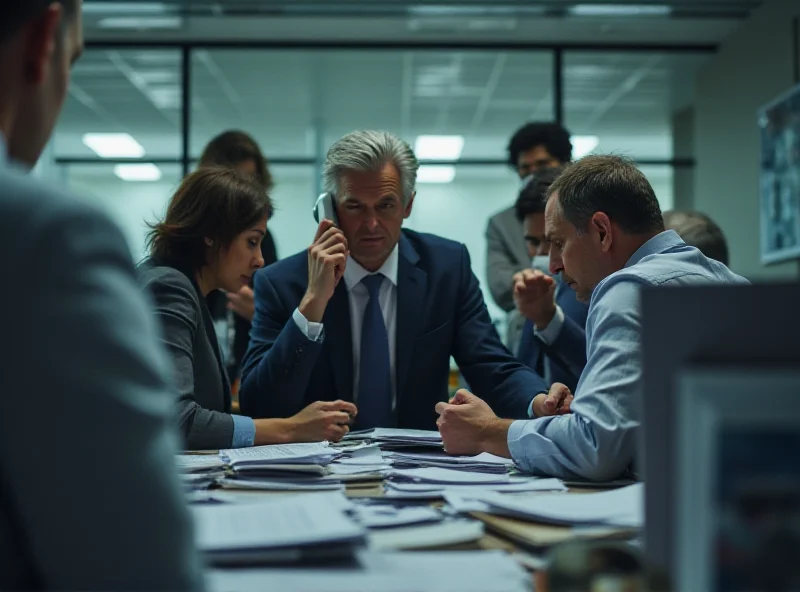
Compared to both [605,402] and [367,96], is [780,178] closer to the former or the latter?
[367,96]

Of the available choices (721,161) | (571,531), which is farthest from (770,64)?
(571,531)

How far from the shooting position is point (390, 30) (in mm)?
6301

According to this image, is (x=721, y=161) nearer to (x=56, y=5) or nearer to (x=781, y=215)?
(x=781, y=215)

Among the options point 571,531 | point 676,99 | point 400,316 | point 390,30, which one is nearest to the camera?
point 571,531

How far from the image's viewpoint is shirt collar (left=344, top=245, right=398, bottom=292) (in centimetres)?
245

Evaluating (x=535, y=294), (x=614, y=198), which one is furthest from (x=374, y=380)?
(x=614, y=198)

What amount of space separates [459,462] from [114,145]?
630 cm

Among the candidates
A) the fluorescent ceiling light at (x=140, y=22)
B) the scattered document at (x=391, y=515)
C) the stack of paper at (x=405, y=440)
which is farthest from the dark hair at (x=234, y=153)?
the fluorescent ceiling light at (x=140, y=22)

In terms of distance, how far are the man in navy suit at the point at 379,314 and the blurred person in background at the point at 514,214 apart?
1.12 m

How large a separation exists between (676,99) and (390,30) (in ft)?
8.29

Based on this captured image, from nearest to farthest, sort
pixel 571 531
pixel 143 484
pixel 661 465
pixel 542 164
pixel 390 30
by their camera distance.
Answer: pixel 143 484 < pixel 661 465 < pixel 571 531 < pixel 542 164 < pixel 390 30

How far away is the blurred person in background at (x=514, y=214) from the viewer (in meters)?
3.64

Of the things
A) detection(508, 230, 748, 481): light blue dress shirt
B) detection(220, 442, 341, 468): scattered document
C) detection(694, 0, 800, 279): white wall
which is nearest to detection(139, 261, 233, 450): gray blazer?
detection(220, 442, 341, 468): scattered document

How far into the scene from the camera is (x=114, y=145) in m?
7.28
